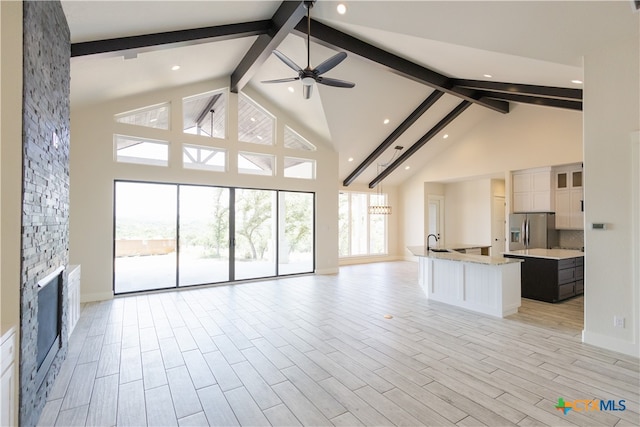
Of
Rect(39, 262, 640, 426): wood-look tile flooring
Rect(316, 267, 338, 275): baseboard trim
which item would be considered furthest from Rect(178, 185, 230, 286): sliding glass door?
Rect(316, 267, 338, 275): baseboard trim

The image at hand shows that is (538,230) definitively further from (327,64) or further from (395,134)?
(327,64)

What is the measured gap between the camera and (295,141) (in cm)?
787

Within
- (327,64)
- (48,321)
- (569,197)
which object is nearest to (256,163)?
(327,64)

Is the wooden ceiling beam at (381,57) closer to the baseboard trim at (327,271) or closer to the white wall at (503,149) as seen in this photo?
the white wall at (503,149)

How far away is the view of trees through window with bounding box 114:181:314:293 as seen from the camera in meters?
5.91

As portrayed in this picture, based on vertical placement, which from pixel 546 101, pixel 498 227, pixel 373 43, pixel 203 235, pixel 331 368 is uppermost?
pixel 373 43

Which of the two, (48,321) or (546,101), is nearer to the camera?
(48,321)

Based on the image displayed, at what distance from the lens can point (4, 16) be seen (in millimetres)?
1934

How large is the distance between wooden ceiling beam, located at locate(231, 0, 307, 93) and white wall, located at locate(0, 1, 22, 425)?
2.97 m

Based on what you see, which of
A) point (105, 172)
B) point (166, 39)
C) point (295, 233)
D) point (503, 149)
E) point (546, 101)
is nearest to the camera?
point (166, 39)

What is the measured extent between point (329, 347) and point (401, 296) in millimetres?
2733

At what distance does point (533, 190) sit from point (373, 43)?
521 cm

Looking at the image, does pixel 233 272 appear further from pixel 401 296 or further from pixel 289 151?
pixel 401 296

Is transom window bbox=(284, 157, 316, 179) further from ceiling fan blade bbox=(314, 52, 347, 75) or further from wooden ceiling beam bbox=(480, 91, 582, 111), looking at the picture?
wooden ceiling beam bbox=(480, 91, 582, 111)
